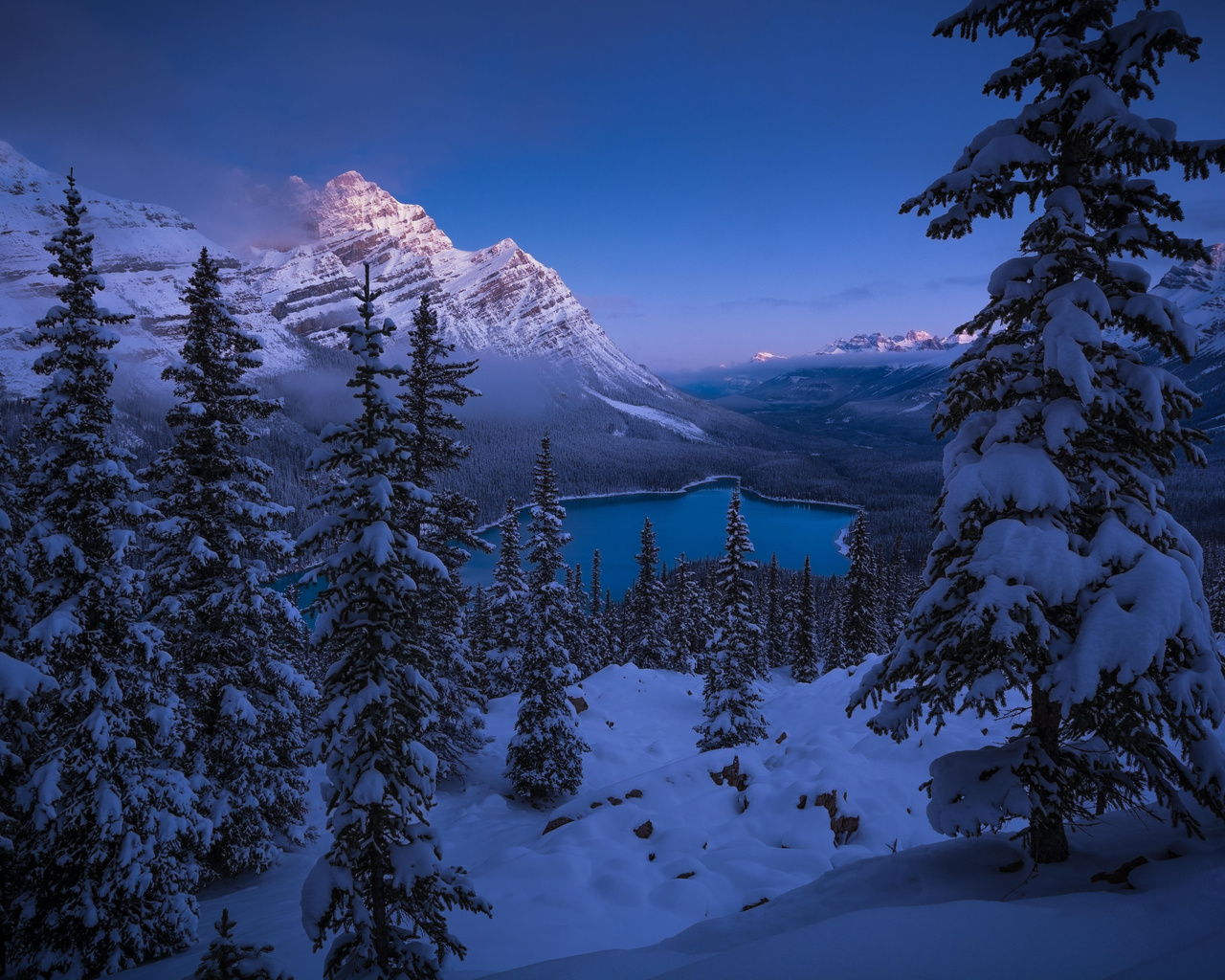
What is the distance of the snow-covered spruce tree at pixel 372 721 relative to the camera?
7.20 metres

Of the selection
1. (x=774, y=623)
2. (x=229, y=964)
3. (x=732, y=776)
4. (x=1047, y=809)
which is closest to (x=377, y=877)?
(x=229, y=964)

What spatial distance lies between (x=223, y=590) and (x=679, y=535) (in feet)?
465

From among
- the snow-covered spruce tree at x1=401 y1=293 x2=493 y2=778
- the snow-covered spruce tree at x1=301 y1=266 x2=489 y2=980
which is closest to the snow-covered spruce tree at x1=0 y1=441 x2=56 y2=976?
the snow-covered spruce tree at x1=301 y1=266 x2=489 y2=980

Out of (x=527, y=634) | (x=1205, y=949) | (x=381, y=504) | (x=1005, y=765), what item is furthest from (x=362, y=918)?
(x=527, y=634)

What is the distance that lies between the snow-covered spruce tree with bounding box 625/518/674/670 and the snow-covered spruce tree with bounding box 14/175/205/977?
4067 centimetres

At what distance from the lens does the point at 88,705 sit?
10414mm

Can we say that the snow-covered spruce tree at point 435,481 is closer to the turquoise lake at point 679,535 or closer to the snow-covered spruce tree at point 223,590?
the snow-covered spruce tree at point 223,590

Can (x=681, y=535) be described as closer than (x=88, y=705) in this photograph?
No

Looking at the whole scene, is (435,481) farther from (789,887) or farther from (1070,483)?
(1070,483)

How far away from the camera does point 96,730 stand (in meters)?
10.0

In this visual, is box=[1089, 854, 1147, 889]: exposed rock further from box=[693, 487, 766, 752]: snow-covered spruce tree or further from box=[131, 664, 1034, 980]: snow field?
box=[693, 487, 766, 752]: snow-covered spruce tree

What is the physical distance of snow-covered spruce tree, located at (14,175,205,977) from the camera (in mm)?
9820

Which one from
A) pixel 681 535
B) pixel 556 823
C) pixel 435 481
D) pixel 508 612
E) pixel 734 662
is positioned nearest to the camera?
pixel 556 823

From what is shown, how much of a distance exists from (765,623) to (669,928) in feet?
160
